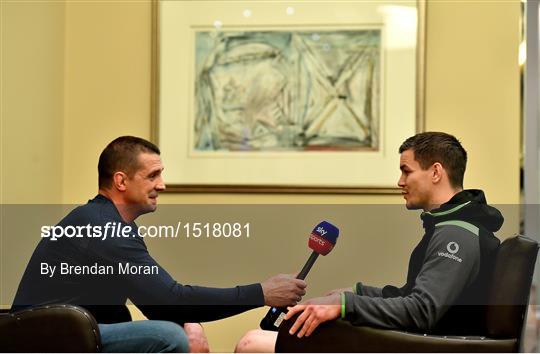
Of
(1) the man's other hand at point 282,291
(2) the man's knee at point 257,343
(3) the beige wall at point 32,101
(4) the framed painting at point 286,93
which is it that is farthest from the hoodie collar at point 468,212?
(3) the beige wall at point 32,101

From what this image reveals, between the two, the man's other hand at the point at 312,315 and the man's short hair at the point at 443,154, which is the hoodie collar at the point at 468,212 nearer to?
the man's short hair at the point at 443,154

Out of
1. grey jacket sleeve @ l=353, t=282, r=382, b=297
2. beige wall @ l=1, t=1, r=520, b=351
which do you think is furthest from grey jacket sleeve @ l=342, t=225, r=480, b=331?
beige wall @ l=1, t=1, r=520, b=351

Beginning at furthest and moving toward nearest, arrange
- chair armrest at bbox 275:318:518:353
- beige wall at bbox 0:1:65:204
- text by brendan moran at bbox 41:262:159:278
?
beige wall at bbox 0:1:65:204 → text by brendan moran at bbox 41:262:159:278 → chair armrest at bbox 275:318:518:353

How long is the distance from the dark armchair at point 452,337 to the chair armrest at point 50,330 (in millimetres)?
592

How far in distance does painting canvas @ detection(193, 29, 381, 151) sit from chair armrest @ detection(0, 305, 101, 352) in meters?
1.98

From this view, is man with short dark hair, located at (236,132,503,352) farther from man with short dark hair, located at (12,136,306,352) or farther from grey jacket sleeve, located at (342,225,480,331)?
man with short dark hair, located at (12,136,306,352)

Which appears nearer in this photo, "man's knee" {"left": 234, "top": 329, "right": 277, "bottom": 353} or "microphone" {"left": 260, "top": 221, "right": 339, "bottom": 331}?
"man's knee" {"left": 234, "top": 329, "right": 277, "bottom": 353}

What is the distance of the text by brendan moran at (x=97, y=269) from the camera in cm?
290

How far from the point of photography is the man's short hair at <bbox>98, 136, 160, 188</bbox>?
3182 mm

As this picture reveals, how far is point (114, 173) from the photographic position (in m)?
3.19

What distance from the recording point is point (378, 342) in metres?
2.61

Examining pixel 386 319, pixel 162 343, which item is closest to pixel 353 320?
pixel 386 319

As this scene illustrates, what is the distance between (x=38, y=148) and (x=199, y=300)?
65.3 inches

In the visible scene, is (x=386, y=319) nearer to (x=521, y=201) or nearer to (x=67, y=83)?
(x=521, y=201)
